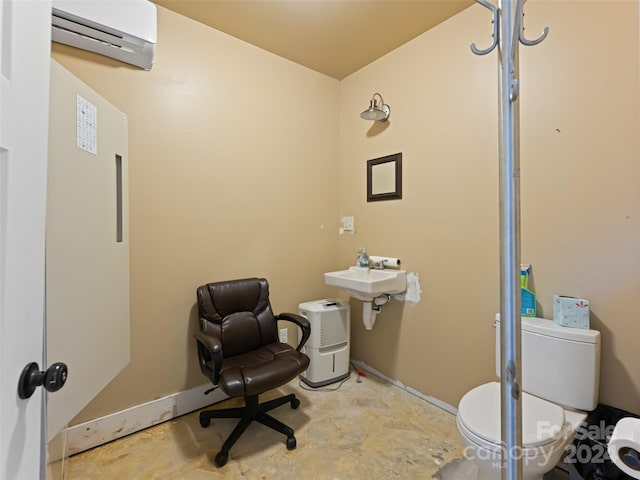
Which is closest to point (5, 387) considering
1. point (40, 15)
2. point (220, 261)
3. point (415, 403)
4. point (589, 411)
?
point (40, 15)

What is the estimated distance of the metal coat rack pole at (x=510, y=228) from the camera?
2.00ft

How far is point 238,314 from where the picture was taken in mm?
2096

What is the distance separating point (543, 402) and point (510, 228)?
129cm

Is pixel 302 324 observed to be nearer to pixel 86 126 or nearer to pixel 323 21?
pixel 86 126

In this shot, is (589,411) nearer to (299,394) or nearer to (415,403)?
(415,403)

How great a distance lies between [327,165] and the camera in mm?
2826

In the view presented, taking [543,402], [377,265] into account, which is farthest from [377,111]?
[543,402]

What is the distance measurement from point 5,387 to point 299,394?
200cm

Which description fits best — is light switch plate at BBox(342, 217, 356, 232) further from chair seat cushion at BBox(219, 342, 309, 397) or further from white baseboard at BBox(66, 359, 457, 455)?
white baseboard at BBox(66, 359, 457, 455)

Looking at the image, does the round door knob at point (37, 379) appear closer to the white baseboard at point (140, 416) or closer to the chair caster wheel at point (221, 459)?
the chair caster wheel at point (221, 459)

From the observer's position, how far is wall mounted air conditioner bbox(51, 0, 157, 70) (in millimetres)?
1482

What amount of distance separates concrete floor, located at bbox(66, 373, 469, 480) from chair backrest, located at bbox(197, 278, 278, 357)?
505 mm

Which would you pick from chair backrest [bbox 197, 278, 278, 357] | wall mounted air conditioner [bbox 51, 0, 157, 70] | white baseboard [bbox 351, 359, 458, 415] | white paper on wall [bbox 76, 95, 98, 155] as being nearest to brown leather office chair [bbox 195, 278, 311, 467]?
chair backrest [bbox 197, 278, 278, 357]

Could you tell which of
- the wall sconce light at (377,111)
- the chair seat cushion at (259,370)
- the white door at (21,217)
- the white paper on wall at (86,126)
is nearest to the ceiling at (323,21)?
the wall sconce light at (377,111)
